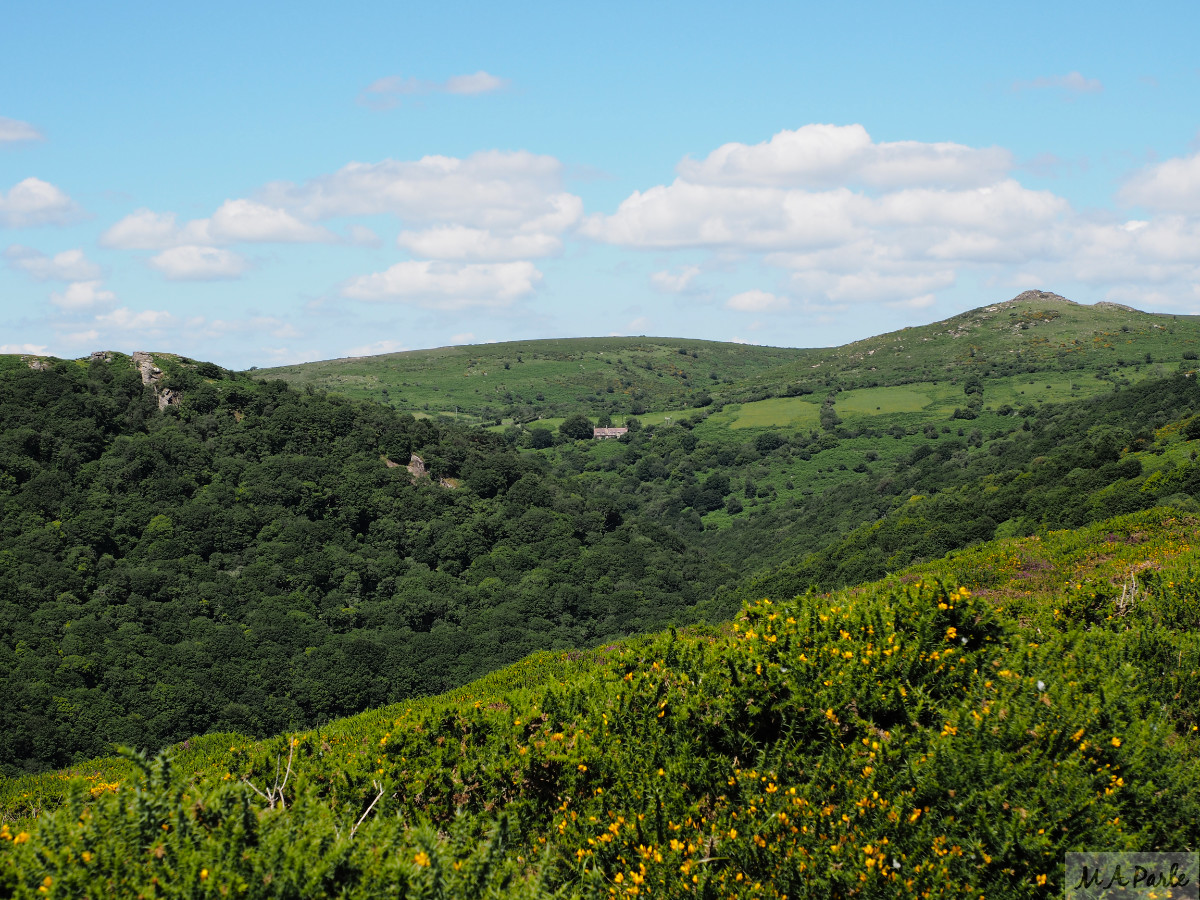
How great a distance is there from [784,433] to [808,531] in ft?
143

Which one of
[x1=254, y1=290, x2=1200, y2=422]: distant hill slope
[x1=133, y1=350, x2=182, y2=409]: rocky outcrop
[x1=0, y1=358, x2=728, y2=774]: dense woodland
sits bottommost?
[x1=0, y1=358, x2=728, y2=774]: dense woodland

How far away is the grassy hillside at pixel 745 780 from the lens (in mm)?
5855

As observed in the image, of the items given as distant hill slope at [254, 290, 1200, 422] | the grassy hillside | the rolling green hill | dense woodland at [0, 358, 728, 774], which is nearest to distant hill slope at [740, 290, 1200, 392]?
distant hill slope at [254, 290, 1200, 422]

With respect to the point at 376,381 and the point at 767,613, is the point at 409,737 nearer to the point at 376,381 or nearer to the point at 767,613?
the point at 767,613

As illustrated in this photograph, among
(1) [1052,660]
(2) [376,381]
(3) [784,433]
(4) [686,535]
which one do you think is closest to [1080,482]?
(1) [1052,660]

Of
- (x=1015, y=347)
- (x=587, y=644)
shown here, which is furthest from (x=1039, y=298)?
(x=587, y=644)

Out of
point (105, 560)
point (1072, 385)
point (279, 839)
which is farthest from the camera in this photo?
point (1072, 385)

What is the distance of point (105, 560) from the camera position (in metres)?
53.4

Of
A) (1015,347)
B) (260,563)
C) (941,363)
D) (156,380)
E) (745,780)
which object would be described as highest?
(1015,347)

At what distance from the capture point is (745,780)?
9.38 m

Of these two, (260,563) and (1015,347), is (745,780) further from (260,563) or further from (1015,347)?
(1015,347)

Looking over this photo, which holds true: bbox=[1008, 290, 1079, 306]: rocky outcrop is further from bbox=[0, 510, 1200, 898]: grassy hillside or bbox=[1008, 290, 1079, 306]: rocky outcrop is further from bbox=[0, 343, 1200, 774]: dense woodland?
bbox=[0, 510, 1200, 898]: grassy hillside

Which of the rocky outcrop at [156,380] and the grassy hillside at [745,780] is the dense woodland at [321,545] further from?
the grassy hillside at [745,780]

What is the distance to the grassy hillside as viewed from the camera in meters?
5.86
